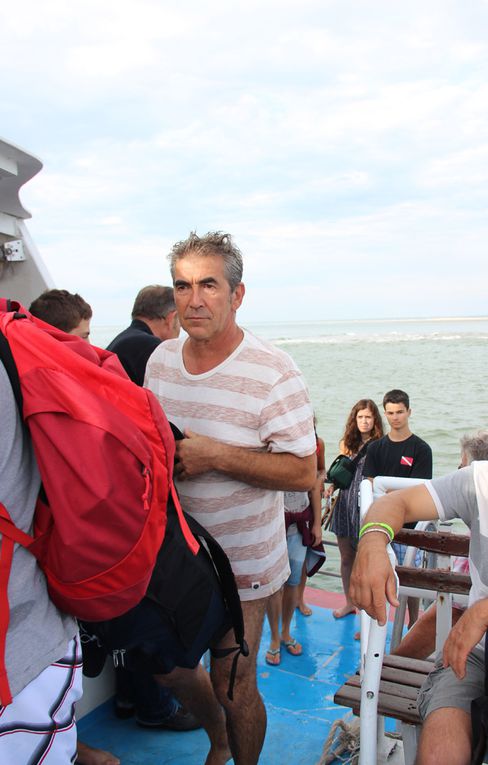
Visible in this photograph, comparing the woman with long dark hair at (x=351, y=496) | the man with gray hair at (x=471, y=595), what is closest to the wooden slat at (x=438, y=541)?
the man with gray hair at (x=471, y=595)

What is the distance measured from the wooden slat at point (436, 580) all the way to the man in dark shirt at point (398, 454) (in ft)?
7.53

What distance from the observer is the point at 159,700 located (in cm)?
284

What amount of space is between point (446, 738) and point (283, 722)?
1.40 metres

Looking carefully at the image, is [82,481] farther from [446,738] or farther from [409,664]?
[409,664]

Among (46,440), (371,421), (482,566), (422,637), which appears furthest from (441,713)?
(371,421)

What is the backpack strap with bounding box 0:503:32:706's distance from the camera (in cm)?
119

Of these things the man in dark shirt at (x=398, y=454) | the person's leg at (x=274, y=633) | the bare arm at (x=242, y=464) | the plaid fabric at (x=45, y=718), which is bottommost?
the person's leg at (x=274, y=633)

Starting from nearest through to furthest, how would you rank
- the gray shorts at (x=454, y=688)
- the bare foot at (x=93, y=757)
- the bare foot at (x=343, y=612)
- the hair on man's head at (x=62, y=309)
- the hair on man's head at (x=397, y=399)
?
1. the gray shorts at (x=454, y=688)
2. the bare foot at (x=93, y=757)
3. the hair on man's head at (x=62, y=309)
4. the bare foot at (x=343, y=612)
5. the hair on man's head at (x=397, y=399)

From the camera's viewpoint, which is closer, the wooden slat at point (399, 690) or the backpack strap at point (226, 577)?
the backpack strap at point (226, 577)

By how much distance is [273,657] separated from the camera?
3.61 m

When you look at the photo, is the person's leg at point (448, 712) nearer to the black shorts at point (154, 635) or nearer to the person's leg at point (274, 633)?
the black shorts at point (154, 635)

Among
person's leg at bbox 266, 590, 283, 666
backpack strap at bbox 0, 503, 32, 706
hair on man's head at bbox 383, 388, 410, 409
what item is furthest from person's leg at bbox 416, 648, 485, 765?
hair on man's head at bbox 383, 388, 410, 409

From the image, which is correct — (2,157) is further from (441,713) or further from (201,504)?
(441,713)

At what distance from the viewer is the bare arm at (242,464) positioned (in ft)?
6.74
